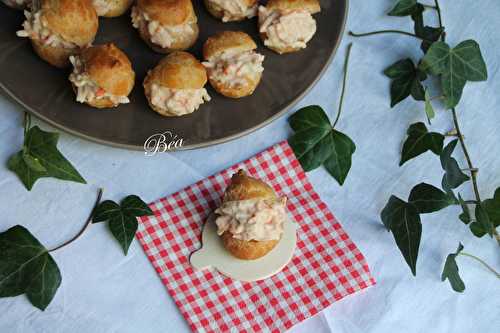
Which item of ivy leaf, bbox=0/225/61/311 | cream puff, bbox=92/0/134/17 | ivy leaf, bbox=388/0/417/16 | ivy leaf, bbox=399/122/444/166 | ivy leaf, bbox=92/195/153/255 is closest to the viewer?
ivy leaf, bbox=0/225/61/311

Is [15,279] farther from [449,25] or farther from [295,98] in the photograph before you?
[449,25]

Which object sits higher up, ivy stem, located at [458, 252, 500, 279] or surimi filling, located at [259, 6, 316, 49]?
surimi filling, located at [259, 6, 316, 49]

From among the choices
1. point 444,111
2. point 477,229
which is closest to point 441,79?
point 444,111

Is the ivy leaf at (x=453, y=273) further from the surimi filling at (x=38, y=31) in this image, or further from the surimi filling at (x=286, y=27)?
A: the surimi filling at (x=38, y=31)

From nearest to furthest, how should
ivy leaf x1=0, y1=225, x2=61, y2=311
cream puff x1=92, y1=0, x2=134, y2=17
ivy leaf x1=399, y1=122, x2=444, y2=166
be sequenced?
ivy leaf x1=0, y1=225, x2=61, y2=311
cream puff x1=92, y1=0, x2=134, y2=17
ivy leaf x1=399, y1=122, x2=444, y2=166

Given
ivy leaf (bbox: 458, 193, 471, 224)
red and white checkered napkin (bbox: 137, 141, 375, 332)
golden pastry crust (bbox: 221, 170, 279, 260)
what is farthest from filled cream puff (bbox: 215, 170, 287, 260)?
ivy leaf (bbox: 458, 193, 471, 224)

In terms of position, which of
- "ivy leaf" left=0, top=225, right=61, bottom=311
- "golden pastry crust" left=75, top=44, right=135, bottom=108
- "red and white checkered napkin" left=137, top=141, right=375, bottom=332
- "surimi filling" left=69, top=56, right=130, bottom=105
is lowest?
"ivy leaf" left=0, top=225, right=61, bottom=311

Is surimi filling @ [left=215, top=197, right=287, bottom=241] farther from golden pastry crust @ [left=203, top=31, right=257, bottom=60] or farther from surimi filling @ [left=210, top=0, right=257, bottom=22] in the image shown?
surimi filling @ [left=210, top=0, right=257, bottom=22]
